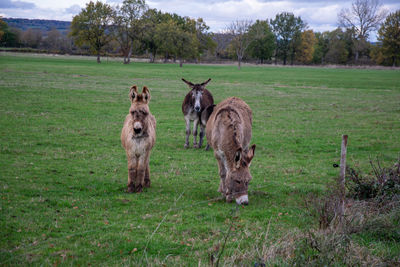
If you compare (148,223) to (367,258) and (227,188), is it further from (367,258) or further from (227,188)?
(367,258)

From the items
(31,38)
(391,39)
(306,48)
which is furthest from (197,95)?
(306,48)

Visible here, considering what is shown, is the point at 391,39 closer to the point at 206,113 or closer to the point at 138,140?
the point at 206,113

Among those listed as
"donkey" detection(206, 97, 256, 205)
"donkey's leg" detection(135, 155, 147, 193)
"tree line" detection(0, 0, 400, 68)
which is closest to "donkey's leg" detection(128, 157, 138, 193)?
"donkey's leg" detection(135, 155, 147, 193)

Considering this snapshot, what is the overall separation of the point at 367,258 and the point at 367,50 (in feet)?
429

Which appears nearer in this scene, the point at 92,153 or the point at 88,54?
the point at 92,153

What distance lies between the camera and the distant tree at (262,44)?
401 ft

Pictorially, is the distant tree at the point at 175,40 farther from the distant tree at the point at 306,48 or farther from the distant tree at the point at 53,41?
the distant tree at the point at 306,48

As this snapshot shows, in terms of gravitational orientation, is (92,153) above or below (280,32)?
below

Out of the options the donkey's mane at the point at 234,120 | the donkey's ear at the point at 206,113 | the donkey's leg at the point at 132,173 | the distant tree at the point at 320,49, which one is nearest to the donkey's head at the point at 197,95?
the donkey's ear at the point at 206,113

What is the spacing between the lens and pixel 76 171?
34.2 ft

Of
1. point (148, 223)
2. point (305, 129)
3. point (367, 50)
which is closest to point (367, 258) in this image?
point (148, 223)

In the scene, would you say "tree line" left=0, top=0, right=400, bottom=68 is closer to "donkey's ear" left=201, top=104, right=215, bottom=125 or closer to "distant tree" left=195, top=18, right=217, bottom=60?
"distant tree" left=195, top=18, right=217, bottom=60

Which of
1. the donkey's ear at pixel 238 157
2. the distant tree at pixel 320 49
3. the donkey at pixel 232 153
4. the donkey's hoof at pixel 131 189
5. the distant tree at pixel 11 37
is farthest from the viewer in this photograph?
the distant tree at pixel 320 49

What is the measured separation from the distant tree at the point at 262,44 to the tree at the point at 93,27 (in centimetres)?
4910
